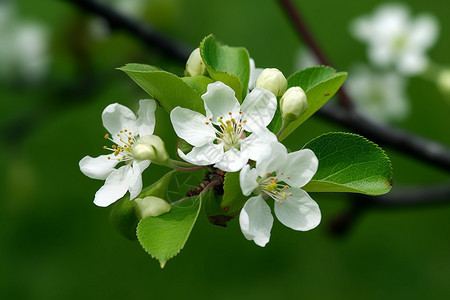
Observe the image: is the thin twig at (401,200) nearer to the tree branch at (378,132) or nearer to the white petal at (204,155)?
the tree branch at (378,132)

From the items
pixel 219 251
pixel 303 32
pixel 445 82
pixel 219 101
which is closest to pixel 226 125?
pixel 219 101

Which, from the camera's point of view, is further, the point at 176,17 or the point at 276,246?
the point at 276,246

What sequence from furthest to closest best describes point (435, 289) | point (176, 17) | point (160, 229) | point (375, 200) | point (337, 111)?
point (435, 289), point (176, 17), point (375, 200), point (337, 111), point (160, 229)

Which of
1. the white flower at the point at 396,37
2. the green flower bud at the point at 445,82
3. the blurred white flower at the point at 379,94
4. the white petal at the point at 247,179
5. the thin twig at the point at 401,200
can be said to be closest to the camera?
the white petal at the point at 247,179

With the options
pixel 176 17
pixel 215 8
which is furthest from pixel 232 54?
pixel 215 8

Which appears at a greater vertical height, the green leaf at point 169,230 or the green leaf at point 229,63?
the green leaf at point 229,63

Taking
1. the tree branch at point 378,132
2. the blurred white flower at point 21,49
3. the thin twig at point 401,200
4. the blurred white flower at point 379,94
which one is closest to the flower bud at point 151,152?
the tree branch at point 378,132

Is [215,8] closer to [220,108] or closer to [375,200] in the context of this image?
[375,200]

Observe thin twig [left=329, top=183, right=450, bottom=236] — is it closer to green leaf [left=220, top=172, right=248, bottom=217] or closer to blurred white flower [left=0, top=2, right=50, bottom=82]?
green leaf [left=220, top=172, right=248, bottom=217]
